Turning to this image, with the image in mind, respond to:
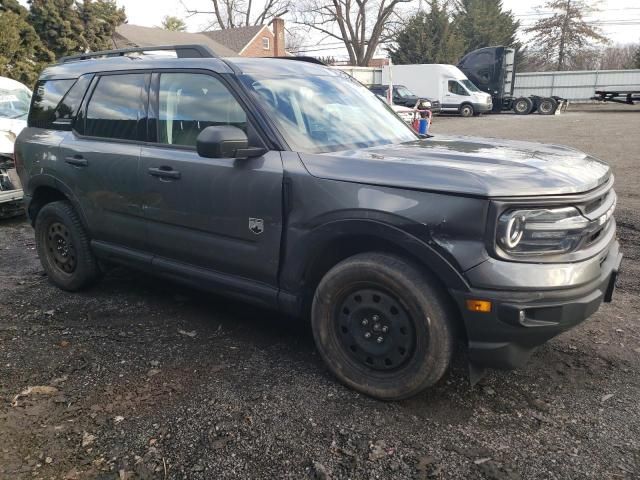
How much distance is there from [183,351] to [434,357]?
1714 millimetres

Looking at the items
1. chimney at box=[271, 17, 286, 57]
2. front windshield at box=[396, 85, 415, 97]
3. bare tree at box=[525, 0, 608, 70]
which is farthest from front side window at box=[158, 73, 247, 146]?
bare tree at box=[525, 0, 608, 70]

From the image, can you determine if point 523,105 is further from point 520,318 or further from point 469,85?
point 520,318

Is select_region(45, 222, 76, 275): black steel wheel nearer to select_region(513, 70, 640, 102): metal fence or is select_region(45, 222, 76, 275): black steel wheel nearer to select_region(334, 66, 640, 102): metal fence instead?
select_region(334, 66, 640, 102): metal fence

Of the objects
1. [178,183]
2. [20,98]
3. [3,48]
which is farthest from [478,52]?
[178,183]

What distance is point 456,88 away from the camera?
2930 cm

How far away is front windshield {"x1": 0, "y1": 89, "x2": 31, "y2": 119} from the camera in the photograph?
8758mm

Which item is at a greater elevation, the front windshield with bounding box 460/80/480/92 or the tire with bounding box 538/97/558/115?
the front windshield with bounding box 460/80/480/92

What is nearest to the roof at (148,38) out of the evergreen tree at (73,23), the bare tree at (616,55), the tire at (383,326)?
the evergreen tree at (73,23)

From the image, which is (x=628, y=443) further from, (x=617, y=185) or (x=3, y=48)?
(x=3, y=48)

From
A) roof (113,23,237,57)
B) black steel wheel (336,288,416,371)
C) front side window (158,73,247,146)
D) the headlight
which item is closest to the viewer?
the headlight

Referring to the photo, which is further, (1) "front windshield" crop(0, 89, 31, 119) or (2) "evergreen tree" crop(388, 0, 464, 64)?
(2) "evergreen tree" crop(388, 0, 464, 64)

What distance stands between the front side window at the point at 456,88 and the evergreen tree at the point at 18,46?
791 inches

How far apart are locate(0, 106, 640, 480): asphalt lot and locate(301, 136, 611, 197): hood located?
3.84ft

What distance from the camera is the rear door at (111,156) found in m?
3.78
